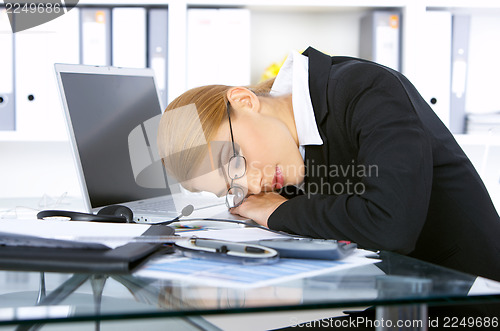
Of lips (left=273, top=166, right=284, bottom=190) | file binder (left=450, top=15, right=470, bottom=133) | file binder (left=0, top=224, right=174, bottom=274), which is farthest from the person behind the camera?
file binder (left=450, top=15, right=470, bottom=133)

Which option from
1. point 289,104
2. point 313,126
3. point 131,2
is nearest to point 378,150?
point 313,126

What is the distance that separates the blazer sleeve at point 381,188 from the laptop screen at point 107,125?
0.47 m

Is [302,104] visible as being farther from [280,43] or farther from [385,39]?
[280,43]

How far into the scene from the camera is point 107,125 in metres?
1.25

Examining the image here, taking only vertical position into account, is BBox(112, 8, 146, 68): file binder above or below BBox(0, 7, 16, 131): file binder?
above

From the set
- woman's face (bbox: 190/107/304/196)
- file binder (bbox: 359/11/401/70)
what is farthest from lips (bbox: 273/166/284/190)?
file binder (bbox: 359/11/401/70)

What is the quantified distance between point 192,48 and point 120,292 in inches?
57.5

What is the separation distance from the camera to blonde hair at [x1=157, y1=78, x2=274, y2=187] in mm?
977

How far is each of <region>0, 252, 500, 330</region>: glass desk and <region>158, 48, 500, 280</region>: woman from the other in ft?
0.79

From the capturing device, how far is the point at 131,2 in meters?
1.82

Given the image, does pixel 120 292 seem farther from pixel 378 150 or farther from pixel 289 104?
pixel 289 104

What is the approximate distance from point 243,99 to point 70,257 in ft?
1.96

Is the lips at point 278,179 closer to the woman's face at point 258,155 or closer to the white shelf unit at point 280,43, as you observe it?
the woman's face at point 258,155

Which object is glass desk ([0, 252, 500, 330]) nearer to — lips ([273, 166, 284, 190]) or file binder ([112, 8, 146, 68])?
lips ([273, 166, 284, 190])
